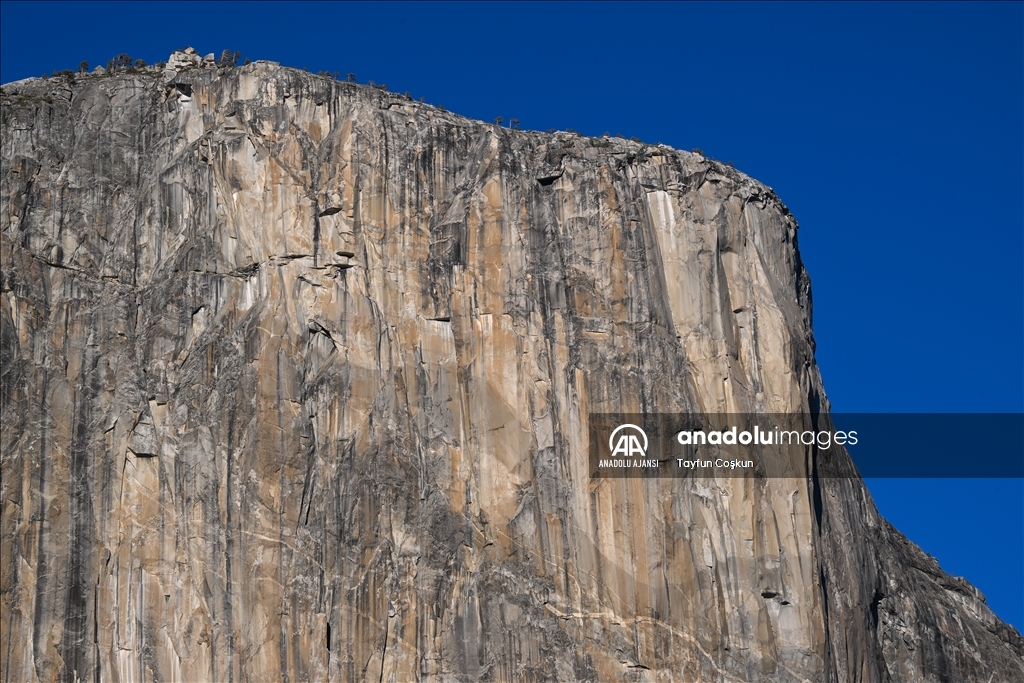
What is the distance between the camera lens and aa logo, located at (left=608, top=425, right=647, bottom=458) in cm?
7094

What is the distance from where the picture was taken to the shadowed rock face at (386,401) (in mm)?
67562

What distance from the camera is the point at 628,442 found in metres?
71.1

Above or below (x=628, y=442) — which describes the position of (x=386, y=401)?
above

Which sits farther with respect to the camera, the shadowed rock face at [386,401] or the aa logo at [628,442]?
the aa logo at [628,442]

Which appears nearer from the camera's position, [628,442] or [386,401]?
[386,401]

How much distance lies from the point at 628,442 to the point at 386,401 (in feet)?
26.3

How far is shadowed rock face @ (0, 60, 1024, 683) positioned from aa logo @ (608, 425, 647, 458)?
857 mm

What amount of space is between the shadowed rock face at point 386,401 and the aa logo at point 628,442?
0.86 m

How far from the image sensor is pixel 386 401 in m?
69.9

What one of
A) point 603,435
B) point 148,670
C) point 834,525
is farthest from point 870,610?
point 148,670

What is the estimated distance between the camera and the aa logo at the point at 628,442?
7094 centimetres

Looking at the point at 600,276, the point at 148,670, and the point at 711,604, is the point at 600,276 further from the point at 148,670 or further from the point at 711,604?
the point at 148,670

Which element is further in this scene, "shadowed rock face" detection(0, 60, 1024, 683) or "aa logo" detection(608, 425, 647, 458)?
"aa logo" detection(608, 425, 647, 458)

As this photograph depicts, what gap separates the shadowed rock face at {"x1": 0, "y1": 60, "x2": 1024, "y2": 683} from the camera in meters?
67.6
